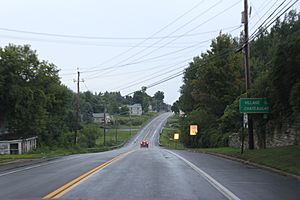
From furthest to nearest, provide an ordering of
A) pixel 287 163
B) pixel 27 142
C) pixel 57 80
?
pixel 57 80 < pixel 27 142 < pixel 287 163

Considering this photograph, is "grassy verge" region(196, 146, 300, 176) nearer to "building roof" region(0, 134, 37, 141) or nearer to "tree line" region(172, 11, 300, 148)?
"tree line" region(172, 11, 300, 148)

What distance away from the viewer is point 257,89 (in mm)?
34656

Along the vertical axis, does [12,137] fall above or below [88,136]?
above

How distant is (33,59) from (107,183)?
5633 centimetres

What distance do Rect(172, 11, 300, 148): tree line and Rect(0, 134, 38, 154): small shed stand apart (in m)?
24.6

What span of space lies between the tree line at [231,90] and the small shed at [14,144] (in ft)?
80.7

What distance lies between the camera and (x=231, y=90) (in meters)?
66.9

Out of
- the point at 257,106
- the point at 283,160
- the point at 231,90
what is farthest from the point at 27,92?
the point at 283,160

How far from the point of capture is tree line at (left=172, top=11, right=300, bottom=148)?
30125 mm

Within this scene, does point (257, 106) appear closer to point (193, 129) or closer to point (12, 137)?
point (193, 129)

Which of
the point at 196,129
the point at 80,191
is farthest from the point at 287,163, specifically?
the point at 196,129

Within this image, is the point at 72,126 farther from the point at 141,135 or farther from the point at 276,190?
the point at 276,190

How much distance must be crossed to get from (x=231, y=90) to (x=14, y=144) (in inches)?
1201

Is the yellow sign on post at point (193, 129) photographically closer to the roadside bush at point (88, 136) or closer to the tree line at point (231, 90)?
the tree line at point (231, 90)
